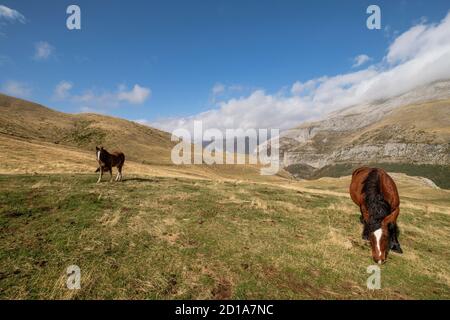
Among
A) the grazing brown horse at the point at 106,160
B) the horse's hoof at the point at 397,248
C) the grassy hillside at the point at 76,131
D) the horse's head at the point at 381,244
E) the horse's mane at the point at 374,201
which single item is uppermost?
the grassy hillside at the point at 76,131

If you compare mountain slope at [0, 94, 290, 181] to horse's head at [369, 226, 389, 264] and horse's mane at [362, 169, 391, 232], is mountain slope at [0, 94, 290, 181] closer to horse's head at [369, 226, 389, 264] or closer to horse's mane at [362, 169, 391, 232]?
horse's mane at [362, 169, 391, 232]

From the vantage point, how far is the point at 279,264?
9.96 m

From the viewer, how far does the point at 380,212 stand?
11.3 meters

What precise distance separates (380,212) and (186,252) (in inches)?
291

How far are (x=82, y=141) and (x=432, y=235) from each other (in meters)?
92.6

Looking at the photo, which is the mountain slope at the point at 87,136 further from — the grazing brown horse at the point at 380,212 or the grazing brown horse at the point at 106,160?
the grazing brown horse at the point at 380,212

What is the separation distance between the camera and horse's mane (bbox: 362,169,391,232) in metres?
11.2

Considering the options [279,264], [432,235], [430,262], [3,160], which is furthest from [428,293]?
[3,160]

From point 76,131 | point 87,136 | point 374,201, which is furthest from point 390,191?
point 76,131

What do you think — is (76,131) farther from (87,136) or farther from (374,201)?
(374,201)

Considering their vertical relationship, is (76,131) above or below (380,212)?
above

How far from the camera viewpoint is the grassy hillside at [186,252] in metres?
8.01

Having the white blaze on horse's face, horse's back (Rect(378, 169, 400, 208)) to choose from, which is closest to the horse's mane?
the white blaze on horse's face

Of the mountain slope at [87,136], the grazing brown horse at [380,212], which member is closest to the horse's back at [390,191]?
the grazing brown horse at [380,212]
